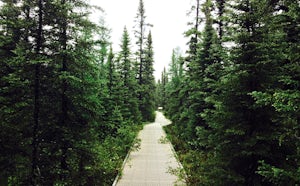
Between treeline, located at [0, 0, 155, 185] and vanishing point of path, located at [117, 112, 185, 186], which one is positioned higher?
treeline, located at [0, 0, 155, 185]

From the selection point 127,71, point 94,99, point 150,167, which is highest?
point 127,71

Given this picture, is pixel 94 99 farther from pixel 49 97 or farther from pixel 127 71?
pixel 127 71

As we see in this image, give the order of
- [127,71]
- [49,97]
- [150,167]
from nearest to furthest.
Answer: [49,97]
[150,167]
[127,71]

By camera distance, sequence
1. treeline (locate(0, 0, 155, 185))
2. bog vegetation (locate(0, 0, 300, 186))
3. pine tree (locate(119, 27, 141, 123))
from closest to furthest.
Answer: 1. bog vegetation (locate(0, 0, 300, 186))
2. treeline (locate(0, 0, 155, 185))
3. pine tree (locate(119, 27, 141, 123))

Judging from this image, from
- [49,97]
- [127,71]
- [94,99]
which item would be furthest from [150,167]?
[127,71]

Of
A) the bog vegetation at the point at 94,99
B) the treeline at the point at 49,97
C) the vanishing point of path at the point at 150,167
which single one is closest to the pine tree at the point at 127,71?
the vanishing point of path at the point at 150,167

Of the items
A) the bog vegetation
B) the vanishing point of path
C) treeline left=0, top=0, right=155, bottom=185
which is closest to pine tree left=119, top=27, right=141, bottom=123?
the vanishing point of path

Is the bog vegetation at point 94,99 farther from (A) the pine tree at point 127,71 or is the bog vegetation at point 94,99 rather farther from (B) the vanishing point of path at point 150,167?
(A) the pine tree at point 127,71

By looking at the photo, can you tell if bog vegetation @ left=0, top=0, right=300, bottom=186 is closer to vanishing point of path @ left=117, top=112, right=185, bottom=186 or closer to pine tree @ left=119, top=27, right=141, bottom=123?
vanishing point of path @ left=117, top=112, right=185, bottom=186

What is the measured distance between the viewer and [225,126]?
7.99m

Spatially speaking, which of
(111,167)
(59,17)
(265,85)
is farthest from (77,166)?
(265,85)

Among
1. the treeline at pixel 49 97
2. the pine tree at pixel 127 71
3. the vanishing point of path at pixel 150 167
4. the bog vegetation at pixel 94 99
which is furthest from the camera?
the pine tree at pixel 127 71

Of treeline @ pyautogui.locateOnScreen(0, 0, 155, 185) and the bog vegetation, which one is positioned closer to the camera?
the bog vegetation

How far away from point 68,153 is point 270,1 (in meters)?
9.38
